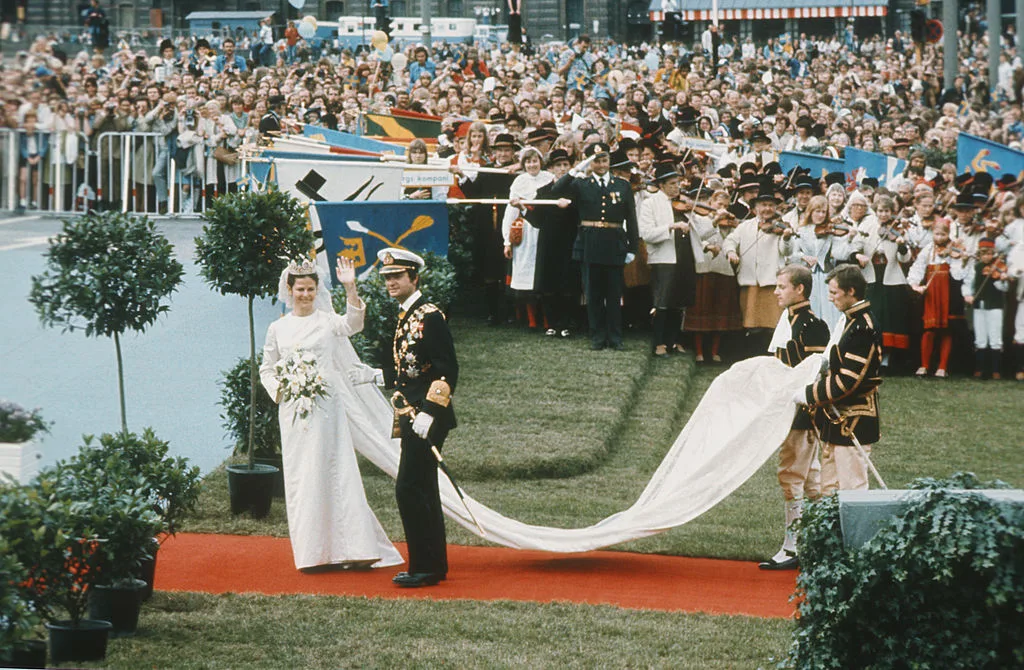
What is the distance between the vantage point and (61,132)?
4547mm

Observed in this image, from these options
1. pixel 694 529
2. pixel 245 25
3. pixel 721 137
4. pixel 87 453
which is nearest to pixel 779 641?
pixel 694 529

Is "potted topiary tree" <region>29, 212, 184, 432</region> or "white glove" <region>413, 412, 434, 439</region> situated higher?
"potted topiary tree" <region>29, 212, 184, 432</region>

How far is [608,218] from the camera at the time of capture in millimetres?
14281

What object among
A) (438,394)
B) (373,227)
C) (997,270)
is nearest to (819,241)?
(997,270)

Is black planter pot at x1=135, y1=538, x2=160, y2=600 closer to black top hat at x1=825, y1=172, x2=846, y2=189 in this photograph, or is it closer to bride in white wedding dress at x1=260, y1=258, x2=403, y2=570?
bride in white wedding dress at x1=260, y1=258, x2=403, y2=570

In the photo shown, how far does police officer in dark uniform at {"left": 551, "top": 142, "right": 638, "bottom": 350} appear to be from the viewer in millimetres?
14305

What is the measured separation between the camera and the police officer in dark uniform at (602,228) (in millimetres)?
14305

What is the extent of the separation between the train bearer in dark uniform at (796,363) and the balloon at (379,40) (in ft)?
15.7

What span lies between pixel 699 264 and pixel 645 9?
994cm

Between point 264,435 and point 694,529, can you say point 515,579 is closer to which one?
point 694,529

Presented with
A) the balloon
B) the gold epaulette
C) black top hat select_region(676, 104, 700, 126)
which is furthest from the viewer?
black top hat select_region(676, 104, 700, 126)

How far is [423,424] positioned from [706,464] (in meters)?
1.80

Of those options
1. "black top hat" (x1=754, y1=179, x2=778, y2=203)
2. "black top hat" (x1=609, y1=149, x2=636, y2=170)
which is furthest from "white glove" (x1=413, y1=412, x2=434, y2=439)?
"black top hat" (x1=754, y1=179, x2=778, y2=203)

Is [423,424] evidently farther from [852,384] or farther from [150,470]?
[852,384]
